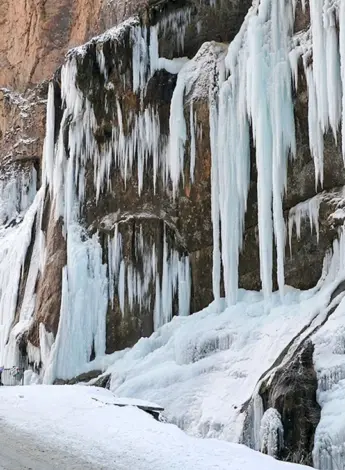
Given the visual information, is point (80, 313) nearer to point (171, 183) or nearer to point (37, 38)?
point (171, 183)

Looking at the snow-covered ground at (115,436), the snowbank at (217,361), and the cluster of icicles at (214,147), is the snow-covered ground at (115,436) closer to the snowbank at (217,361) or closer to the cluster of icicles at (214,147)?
the snowbank at (217,361)

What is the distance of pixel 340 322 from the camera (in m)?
11.0

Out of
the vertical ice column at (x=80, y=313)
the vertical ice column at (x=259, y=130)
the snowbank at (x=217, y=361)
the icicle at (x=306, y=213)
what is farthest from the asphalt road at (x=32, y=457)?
the vertical ice column at (x=80, y=313)

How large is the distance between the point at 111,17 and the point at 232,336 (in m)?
15.2

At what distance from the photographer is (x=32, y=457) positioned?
6.61 meters

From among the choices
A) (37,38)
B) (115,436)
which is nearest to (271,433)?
(115,436)

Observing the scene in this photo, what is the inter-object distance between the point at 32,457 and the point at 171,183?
10.5 m

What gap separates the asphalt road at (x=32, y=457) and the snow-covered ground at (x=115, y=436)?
144 mm

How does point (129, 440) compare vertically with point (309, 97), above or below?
below

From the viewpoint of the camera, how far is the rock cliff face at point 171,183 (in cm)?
1396

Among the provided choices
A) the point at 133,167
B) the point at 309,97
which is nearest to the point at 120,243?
the point at 133,167

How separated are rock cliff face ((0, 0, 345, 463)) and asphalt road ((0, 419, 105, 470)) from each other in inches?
166

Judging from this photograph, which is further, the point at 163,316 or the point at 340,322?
the point at 163,316

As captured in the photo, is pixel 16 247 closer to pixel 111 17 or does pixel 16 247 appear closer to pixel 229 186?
pixel 111 17
